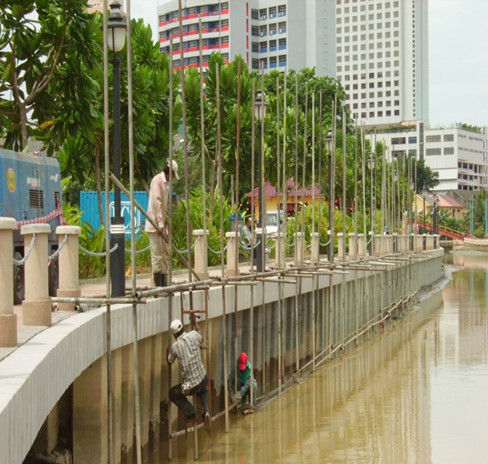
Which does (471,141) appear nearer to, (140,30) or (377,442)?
(140,30)

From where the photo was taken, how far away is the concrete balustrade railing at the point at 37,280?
32.5ft

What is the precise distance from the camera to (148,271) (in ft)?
68.9

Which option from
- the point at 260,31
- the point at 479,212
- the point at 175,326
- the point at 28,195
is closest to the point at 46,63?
the point at 28,195

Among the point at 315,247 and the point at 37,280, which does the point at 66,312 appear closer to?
the point at 37,280

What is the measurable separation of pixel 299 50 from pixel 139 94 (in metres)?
103

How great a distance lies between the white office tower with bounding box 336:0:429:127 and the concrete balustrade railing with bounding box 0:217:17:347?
159 meters

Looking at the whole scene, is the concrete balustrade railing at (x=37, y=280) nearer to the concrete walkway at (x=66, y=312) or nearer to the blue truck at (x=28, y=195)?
the concrete walkway at (x=66, y=312)

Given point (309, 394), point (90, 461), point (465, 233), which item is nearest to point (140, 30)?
point (309, 394)

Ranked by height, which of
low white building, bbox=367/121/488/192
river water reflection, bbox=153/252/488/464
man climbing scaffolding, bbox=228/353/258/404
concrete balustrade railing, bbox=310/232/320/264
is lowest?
river water reflection, bbox=153/252/488/464

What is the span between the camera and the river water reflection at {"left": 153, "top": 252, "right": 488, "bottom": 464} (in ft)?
50.7

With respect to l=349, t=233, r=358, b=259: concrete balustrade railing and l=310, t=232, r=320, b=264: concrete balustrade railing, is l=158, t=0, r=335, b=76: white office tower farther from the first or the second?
l=310, t=232, r=320, b=264: concrete balustrade railing

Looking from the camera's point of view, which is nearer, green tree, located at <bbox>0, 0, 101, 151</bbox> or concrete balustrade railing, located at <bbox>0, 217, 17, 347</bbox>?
concrete balustrade railing, located at <bbox>0, 217, 17, 347</bbox>

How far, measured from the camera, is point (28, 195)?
1503 centimetres

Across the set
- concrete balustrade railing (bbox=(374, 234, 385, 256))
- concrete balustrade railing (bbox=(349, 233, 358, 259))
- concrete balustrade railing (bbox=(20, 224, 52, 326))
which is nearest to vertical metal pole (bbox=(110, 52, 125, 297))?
concrete balustrade railing (bbox=(20, 224, 52, 326))
